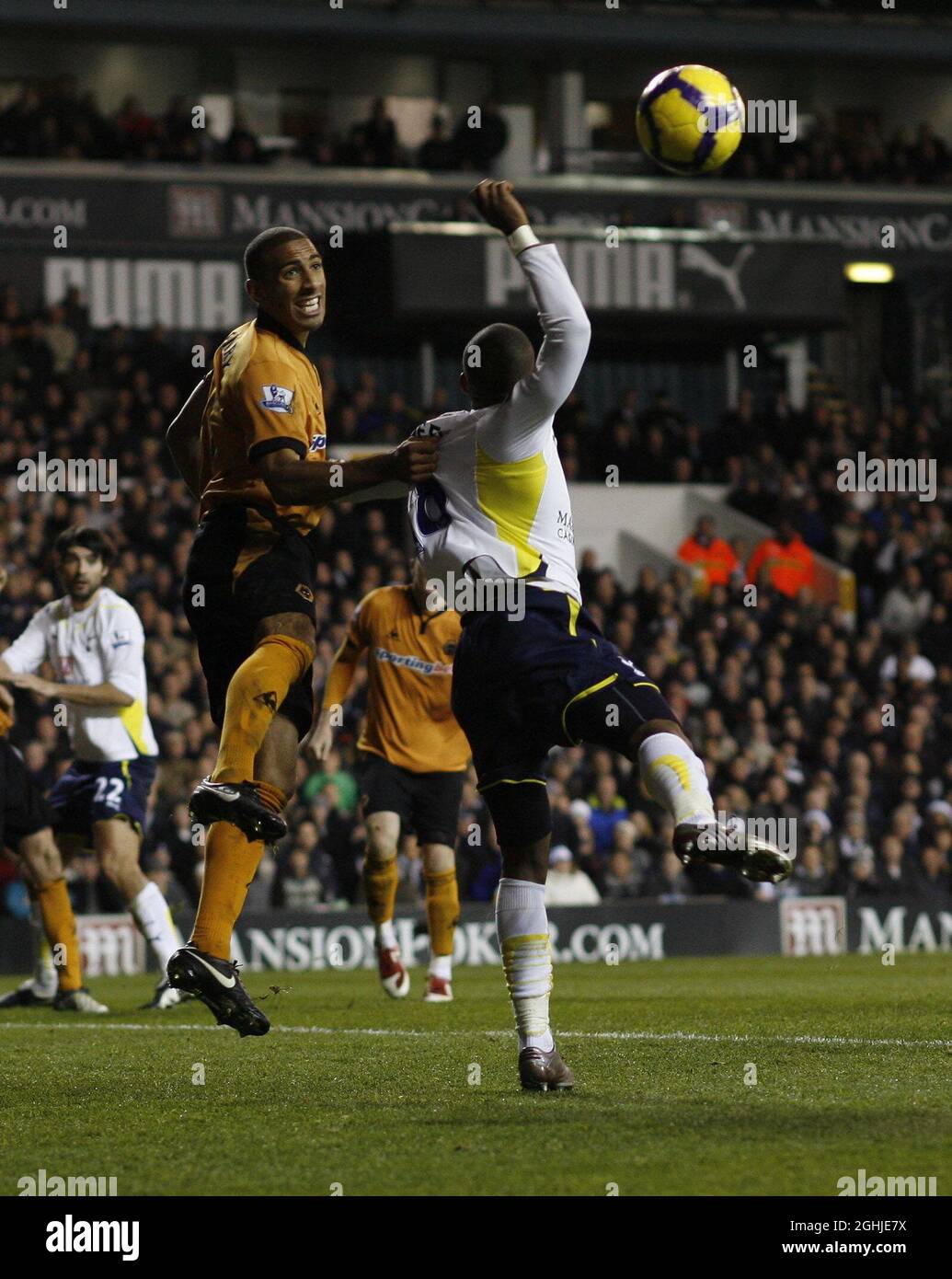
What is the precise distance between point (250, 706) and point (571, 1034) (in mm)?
2576

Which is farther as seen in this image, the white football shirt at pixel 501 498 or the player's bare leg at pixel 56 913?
the player's bare leg at pixel 56 913

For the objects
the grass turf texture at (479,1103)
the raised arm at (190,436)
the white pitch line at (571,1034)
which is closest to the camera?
the grass turf texture at (479,1103)

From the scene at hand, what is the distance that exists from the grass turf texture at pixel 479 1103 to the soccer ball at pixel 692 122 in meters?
3.43

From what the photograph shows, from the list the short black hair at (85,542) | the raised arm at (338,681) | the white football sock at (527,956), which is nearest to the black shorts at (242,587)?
the white football sock at (527,956)

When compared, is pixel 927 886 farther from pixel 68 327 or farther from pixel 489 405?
pixel 489 405

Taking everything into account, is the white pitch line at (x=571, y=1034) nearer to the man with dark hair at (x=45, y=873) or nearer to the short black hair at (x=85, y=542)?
the man with dark hair at (x=45, y=873)

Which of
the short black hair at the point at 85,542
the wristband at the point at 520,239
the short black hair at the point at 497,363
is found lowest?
the short black hair at the point at 85,542

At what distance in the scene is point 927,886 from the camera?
61.9 ft

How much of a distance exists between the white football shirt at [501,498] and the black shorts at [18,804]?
4.53 meters

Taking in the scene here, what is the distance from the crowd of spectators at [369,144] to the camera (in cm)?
2622

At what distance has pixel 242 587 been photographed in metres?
6.65

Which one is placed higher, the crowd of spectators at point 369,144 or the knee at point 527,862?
the crowd of spectators at point 369,144

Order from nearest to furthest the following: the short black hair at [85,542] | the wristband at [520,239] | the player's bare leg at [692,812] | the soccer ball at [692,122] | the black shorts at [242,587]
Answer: the player's bare leg at [692,812] < the wristband at [520,239] < the black shorts at [242,587] < the soccer ball at [692,122] < the short black hair at [85,542]

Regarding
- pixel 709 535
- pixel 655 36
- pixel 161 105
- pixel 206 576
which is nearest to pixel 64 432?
pixel 709 535
